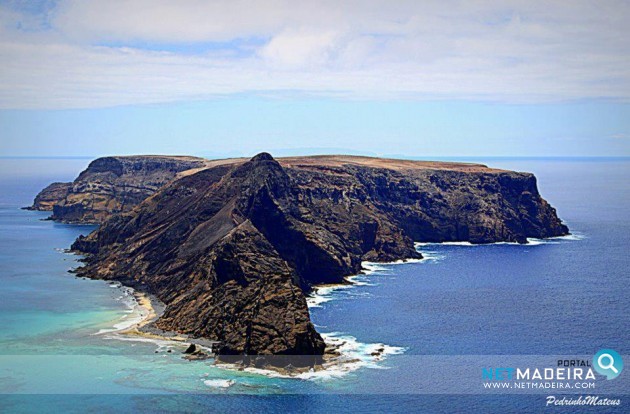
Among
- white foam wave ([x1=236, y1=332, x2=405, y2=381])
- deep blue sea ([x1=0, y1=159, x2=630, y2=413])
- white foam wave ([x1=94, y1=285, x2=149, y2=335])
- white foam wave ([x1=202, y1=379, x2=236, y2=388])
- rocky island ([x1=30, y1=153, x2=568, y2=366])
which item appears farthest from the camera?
white foam wave ([x1=94, y1=285, x2=149, y2=335])

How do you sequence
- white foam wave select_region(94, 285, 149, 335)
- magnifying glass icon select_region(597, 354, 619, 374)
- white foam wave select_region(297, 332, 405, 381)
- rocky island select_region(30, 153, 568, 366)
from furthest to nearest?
1. white foam wave select_region(94, 285, 149, 335)
2. rocky island select_region(30, 153, 568, 366)
3. magnifying glass icon select_region(597, 354, 619, 374)
4. white foam wave select_region(297, 332, 405, 381)

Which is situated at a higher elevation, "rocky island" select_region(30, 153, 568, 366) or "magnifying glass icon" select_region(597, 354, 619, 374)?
"rocky island" select_region(30, 153, 568, 366)

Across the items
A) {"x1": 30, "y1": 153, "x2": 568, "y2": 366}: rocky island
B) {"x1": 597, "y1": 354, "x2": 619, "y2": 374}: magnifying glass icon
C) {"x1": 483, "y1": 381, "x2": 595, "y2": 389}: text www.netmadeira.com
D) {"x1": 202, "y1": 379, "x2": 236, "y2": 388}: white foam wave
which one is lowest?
{"x1": 202, "y1": 379, "x2": 236, "y2": 388}: white foam wave

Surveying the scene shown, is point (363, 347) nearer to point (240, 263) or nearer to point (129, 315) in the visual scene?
point (240, 263)

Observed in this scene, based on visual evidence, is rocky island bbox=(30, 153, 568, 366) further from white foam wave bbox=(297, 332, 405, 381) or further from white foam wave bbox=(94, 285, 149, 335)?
white foam wave bbox=(94, 285, 149, 335)

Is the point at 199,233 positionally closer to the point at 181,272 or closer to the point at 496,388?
the point at 181,272

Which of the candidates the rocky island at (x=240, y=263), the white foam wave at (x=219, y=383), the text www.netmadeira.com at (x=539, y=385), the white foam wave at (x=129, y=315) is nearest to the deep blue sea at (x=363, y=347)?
the white foam wave at (x=219, y=383)

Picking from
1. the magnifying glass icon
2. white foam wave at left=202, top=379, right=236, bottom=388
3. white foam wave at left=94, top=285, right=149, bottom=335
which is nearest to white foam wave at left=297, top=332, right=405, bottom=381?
white foam wave at left=202, top=379, right=236, bottom=388

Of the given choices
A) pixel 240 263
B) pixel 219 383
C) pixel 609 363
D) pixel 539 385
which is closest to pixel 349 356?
pixel 219 383
